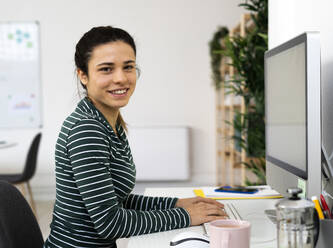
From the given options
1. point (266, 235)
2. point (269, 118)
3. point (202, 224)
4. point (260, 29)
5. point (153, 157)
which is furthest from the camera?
point (153, 157)

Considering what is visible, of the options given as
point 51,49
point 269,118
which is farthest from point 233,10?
point 269,118

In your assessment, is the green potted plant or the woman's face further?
the green potted plant

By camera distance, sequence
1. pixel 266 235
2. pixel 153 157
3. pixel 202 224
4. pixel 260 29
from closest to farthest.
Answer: pixel 266 235
pixel 202 224
pixel 260 29
pixel 153 157

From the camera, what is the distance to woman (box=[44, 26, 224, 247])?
1048mm

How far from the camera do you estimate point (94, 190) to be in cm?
104

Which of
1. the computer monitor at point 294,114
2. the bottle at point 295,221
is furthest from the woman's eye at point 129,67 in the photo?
the bottle at point 295,221

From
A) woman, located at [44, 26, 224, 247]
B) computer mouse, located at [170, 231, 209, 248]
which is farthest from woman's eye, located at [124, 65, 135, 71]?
computer mouse, located at [170, 231, 209, 248]

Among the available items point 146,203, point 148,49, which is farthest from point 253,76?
point 148,49

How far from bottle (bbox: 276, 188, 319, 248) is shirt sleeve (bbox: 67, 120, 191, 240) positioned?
422 mm

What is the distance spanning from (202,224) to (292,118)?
351mm

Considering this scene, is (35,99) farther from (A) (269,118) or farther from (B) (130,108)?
(A) (269,118)

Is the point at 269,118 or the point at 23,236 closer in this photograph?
the point at 23,236

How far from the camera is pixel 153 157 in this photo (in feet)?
16.1

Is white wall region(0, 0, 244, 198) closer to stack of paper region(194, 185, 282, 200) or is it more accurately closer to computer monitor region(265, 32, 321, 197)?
stack of paper region(194, 185, 282, 200)
